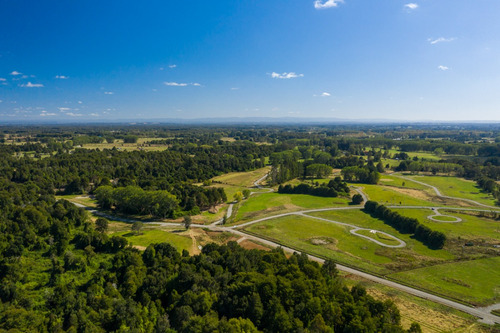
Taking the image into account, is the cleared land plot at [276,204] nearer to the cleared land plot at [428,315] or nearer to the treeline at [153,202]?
the treeline at [153,202]

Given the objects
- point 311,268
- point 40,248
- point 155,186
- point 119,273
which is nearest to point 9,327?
point 119,273

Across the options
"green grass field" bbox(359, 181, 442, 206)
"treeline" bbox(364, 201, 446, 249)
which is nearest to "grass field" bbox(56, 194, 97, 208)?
"treeline" bbox(364, 201, 446, 249)

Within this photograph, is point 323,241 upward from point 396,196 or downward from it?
downward

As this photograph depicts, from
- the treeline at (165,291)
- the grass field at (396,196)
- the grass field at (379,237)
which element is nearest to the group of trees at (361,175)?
the grass field at (396,196)

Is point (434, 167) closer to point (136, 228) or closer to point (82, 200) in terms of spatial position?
point (136, 228)

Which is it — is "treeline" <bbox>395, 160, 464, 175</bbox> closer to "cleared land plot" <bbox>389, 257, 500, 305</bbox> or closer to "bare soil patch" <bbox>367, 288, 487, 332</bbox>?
"cleared land plot" <bbox>389, 257, 500, 305</bbox>

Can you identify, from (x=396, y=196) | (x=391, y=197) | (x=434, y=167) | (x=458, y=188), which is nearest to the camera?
(x=391, y=197)

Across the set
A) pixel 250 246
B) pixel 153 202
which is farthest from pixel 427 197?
pixel 153 202
